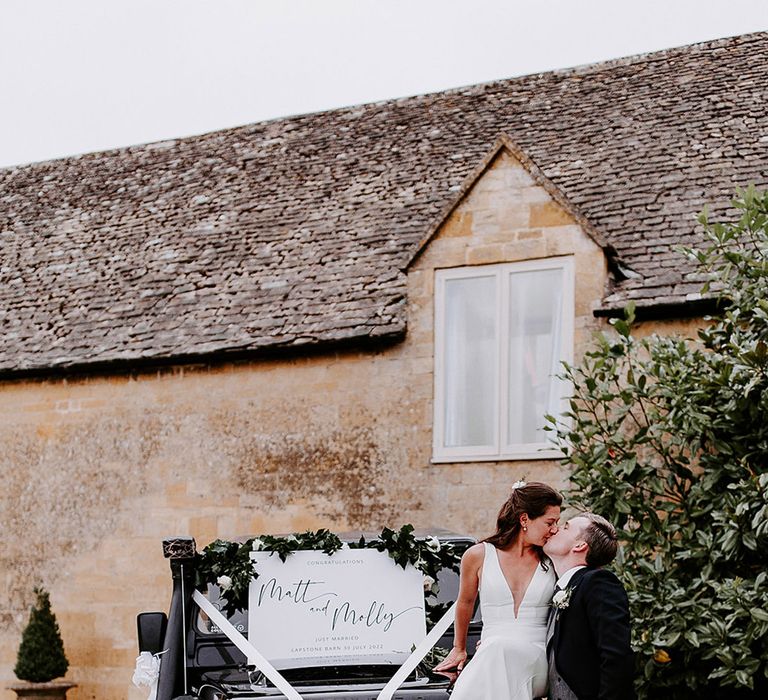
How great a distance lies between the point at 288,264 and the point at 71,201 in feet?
16.5

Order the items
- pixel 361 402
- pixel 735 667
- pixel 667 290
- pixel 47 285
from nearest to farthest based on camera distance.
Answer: pixel 735 667
pixel 667 290
pixel 361 402
pixel 47 285

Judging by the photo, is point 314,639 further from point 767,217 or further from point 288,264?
point 288,264

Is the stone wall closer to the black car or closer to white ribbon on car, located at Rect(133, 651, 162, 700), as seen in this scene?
the black car

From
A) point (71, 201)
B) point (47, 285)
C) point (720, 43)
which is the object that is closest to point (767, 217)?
point (720, 43)

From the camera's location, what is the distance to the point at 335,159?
648 inches

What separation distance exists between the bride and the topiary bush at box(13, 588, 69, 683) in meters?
8.92

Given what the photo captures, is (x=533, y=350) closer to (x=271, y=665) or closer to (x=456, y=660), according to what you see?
(x=271, y=665)

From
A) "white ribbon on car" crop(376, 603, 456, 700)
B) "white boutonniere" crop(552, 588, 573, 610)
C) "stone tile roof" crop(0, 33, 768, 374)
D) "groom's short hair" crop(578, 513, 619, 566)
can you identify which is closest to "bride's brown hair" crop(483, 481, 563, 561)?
"groom's short hair" crop(578, 513, 619, 566)

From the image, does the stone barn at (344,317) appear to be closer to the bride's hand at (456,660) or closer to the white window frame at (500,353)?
the white window frame at (500,353)

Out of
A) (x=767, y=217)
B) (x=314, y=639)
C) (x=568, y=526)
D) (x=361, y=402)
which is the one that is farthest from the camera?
(x=361, y=402)

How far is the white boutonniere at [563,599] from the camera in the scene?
17.7 ft

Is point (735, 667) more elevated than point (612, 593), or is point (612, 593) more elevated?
point (612, 593)

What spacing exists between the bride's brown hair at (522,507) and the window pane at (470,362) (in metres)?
6.61

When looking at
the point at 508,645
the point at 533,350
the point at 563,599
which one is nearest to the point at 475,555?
the point at 508,645
